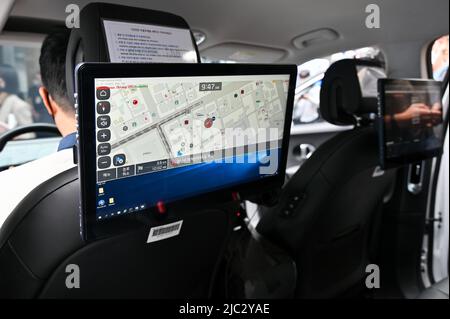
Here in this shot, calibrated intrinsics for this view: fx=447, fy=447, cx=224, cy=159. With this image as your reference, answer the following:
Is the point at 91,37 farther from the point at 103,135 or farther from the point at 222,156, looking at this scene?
the point at 222,156

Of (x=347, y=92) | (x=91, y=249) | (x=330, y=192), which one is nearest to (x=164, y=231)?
(x=91, y=249)

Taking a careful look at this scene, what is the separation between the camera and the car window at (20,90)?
75.1 inches

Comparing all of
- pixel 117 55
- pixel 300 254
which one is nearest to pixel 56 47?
pixel 117 55

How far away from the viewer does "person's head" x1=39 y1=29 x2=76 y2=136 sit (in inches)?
51.9

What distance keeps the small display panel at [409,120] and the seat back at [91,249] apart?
82 centimetres

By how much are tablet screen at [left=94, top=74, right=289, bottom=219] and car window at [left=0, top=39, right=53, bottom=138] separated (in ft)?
3.37

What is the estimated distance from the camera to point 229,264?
1704mm

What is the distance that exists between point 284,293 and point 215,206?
859 millimetres

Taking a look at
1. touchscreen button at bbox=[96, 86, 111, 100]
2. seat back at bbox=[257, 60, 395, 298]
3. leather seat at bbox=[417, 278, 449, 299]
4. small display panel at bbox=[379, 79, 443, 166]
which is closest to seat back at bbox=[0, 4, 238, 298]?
touchscreen button at bbox=[96, 86, 111, 100]

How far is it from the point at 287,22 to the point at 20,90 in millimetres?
1287

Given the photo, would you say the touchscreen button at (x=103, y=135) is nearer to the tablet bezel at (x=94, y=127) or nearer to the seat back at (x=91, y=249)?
the tablet bezel at (x=94, y=127)

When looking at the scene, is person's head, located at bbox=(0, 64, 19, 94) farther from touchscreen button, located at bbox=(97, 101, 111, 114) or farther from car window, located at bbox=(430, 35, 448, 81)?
car window, located at bbox=(430, 35, 448, 81)

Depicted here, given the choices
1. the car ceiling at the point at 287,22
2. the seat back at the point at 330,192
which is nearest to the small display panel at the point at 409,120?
the seat back at the point at 330,192

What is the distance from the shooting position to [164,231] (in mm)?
1137
